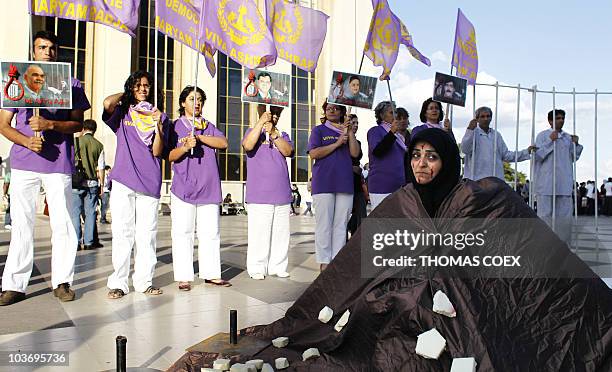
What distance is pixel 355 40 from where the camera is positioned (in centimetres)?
2850

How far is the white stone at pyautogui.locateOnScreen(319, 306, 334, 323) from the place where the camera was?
333 centimetres

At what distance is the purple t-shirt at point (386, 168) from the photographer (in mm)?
6340

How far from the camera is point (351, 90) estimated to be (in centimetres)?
661

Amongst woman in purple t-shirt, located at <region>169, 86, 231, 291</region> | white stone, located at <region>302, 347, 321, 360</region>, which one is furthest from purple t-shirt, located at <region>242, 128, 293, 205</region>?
white stone, located at <region>302, 347, 321, 360</region>

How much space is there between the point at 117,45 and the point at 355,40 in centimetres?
1117

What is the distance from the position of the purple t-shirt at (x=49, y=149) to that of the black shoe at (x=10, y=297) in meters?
1.00

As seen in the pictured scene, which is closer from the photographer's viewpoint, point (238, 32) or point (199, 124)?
point (199, 124)

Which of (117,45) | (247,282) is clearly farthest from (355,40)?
(247,282)

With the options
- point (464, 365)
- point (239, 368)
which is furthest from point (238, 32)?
point (464, 365)

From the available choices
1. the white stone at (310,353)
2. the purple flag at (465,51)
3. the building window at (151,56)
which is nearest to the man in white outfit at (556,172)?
the purple flag at (465,51)

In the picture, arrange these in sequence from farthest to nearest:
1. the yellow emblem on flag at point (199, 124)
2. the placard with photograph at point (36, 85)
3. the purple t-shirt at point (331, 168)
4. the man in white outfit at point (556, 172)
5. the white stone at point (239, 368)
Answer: the man in white outfit at point (556, 172) → the purple t-shirt at point (331, 168) → the yellow emblem on flag at point (199, 124) → the placard with photograph at point (36, 85) → the white stone at point (239, 368)

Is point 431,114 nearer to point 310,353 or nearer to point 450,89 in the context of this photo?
point 450,89

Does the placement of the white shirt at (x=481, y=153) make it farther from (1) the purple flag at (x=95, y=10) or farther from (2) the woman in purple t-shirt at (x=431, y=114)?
(1) the purple flag at (x=95, y=10)

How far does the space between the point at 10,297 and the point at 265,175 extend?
2709mm
